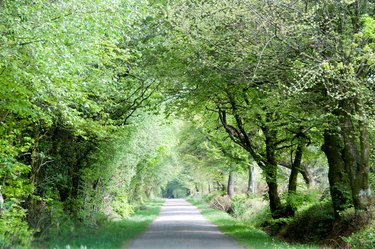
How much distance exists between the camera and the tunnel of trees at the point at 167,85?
10.4 metres

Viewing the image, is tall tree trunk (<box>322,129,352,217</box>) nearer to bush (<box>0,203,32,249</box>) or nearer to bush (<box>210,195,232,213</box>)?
bush (<box>0,203,32,249</box>)

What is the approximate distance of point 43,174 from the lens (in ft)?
58.7

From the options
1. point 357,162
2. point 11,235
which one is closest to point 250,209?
point 357,162

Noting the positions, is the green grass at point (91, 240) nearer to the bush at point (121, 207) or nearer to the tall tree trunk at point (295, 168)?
the tall tree trunk at point (295, 168)

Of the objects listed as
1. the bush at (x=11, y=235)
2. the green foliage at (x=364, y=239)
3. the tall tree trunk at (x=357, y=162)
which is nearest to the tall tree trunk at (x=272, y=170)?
the tall tree trunk at (x=357, y=162)

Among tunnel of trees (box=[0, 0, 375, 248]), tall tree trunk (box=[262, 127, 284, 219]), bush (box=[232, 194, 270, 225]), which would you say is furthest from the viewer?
bush (box=[232, 194, 270, 225])

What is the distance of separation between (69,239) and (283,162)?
15516mm

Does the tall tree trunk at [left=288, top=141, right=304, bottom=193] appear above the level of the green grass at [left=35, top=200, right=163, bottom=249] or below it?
above

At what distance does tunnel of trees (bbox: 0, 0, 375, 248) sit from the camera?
34.2ft

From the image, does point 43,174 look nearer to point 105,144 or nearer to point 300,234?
point 105,144

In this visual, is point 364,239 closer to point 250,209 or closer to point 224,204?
point 250,209

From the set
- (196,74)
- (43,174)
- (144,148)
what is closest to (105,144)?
(43,174)

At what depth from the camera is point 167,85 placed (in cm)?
1855

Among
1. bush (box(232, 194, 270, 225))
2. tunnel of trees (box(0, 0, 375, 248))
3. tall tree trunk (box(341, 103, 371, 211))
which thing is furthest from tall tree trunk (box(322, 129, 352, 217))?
bush (box(232, 194, 270, 225))
